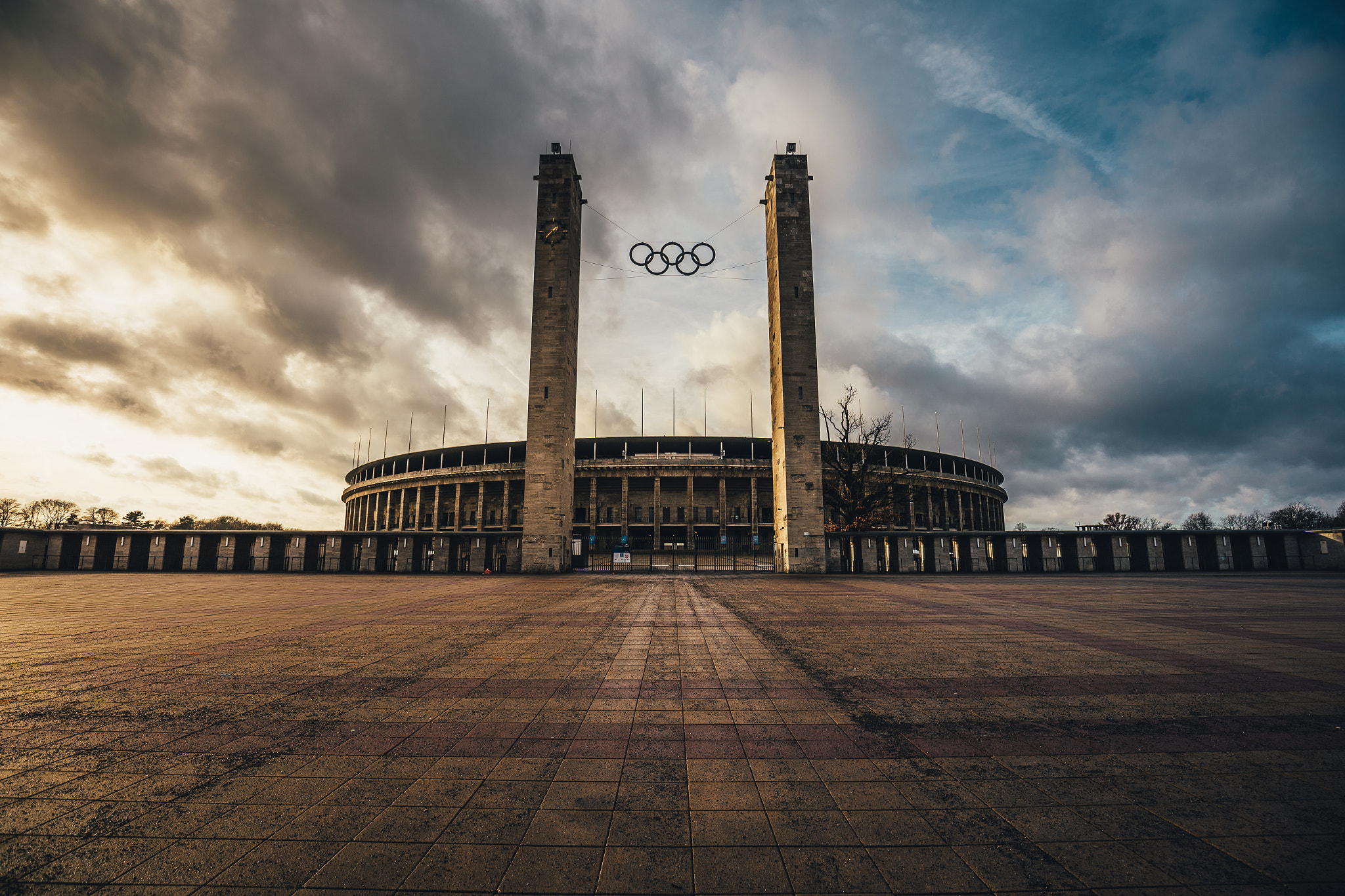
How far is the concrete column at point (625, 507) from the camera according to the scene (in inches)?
2625

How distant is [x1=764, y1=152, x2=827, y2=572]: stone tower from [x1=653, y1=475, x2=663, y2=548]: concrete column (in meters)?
27.4

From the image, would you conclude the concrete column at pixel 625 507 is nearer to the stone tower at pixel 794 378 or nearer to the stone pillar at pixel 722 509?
the stone pillar at pixel 722 509

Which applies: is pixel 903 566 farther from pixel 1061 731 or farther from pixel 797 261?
pixel 1061 731

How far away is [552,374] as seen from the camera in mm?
38500

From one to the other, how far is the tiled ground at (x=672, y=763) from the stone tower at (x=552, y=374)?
2552cm

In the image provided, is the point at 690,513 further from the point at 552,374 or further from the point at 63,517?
the point at 63,517

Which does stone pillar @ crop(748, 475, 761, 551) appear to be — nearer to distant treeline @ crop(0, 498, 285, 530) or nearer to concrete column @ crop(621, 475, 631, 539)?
concrete column @ crop(621, 475, 631, 539)

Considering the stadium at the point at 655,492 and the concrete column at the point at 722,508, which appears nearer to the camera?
the concrete column at the point at 722,508

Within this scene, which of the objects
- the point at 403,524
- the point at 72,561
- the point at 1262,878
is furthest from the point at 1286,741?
the point at 403,524

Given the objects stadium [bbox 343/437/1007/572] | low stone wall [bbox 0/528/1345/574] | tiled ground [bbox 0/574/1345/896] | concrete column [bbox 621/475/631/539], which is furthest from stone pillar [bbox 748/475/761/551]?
tiled ground [bbox 0/574/1345/896]

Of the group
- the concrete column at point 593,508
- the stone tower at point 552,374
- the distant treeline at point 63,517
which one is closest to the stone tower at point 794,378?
the stone tower at point 552,374

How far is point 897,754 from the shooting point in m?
5.17

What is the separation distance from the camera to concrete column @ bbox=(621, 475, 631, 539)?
66.7 meters

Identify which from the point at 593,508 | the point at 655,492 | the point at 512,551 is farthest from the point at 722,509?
the point at 512,551
